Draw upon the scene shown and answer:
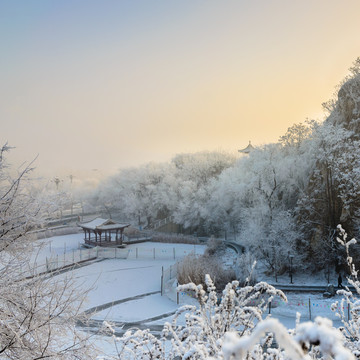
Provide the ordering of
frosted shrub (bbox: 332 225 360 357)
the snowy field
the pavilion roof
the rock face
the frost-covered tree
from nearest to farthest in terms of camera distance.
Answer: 1. frosted shrub (bbox: 332 225 360 357)
2. the frost-covered tree
3. the snowy field
4. the rock face
5. the pavilion roof

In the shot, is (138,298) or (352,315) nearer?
(352,315)

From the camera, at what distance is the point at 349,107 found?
2456 centimetres

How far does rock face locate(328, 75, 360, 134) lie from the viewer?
2366 cm

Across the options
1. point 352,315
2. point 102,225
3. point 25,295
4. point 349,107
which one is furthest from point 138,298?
point 349,107

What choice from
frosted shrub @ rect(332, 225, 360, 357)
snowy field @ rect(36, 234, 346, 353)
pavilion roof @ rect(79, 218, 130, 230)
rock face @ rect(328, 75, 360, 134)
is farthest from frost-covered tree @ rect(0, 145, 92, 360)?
pavilion roof @ rect(79, 218, 130, 230)

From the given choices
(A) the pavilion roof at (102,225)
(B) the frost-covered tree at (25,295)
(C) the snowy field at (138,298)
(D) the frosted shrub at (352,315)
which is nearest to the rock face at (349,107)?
(C) the snowy field at (138,298)

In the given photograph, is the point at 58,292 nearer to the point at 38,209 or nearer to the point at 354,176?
the point at 38,209

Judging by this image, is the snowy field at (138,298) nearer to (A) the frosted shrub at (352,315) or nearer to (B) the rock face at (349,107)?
(A) the frosted shrub at (352,315)

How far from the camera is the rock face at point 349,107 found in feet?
77.6

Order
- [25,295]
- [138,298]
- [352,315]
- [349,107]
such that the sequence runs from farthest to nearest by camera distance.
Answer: [349,107], [138,298], [25,295], [352,315]

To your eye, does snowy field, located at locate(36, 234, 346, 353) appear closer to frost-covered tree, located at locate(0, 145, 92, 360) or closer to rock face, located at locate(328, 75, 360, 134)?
frost-covered tree, located at locate(0, 145, 92, 360)

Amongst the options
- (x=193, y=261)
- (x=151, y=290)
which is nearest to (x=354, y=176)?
(x=193, y=261)

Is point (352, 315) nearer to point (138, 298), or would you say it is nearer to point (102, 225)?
point (138, 298)

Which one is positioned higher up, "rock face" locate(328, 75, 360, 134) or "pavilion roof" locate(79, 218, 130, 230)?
"rock face" locate(328, 75, 360, 134)
